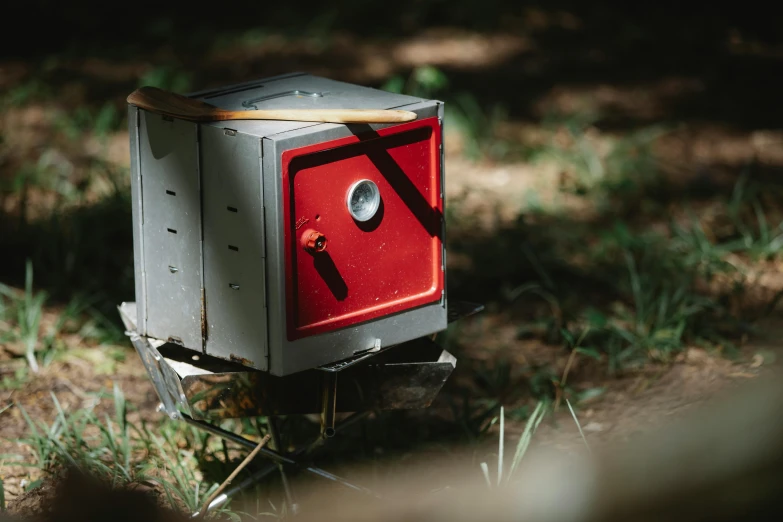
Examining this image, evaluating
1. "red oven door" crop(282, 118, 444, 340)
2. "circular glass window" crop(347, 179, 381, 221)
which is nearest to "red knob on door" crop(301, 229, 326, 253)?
"red oven door" crop(282, 118, 444, 340)

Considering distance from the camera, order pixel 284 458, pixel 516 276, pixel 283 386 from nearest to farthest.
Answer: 1. pixel 283 386
2. pixel 284 458
3. pixel 516 276

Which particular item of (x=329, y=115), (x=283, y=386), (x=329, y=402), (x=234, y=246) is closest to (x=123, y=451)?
(x=283, y=386)

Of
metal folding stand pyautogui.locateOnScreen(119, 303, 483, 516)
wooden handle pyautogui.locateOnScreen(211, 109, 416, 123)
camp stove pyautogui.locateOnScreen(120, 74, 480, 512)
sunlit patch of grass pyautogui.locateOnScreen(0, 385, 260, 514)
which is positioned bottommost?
sunlit patch of grass pyautogui.locateOnScreen(0, 385, 260, 514)

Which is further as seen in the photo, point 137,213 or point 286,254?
point 137,213

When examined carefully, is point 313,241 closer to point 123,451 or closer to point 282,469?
point 282,469

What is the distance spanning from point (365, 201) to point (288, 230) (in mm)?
231

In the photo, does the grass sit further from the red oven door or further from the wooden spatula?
the wooden spatula

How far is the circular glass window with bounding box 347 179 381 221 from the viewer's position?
243 cm

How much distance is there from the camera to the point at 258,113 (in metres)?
2.38

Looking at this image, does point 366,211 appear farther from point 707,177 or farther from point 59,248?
point 707,177

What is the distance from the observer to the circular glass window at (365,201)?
243 centimetres

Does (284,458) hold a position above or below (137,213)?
below

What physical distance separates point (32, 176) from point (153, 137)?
265 cm

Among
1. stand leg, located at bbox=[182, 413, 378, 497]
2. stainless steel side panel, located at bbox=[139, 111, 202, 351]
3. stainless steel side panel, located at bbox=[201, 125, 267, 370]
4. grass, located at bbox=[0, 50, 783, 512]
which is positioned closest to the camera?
stainless steel side panel, located at bbox=[201, 125, 267, 370]
